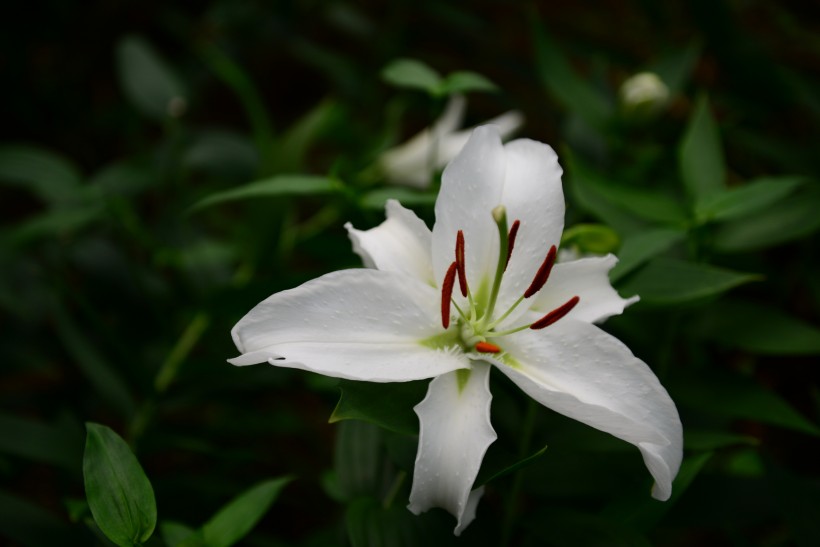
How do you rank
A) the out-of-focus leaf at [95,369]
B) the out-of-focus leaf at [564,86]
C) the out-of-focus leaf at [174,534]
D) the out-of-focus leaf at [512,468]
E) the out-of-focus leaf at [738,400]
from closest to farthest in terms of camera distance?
the out-of-focus leaf at [512,468] < the out-of-focus leaf at [174,534] < the out-of-focus leaf at [738,400] < the out-of-focus leaf at [95,369] < the out-of-focus leaf at [564,86]

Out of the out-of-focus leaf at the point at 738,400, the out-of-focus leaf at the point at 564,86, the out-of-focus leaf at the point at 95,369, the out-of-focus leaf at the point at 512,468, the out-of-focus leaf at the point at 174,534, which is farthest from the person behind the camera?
the out-of-focus leaf at the point at 564,86

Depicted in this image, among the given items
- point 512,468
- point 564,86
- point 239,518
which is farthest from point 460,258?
point 564,86

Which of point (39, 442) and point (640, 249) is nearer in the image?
point (640, 249)

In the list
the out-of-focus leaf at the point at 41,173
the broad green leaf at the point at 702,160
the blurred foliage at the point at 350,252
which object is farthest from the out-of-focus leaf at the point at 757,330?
the out-of-focus leaf at the point at 41,173

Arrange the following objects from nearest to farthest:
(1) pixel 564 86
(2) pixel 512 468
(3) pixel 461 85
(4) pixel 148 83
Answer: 1. (2) pixel 512 468
2. (3) pixel 461 85
3. (1) pixel 564 86
4. (4) pixel 148 83

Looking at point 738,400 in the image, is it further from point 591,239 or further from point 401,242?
point 401,242

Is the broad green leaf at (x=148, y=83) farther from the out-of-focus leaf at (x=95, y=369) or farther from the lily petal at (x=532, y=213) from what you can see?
the lily petal at (x=532, y=213)
